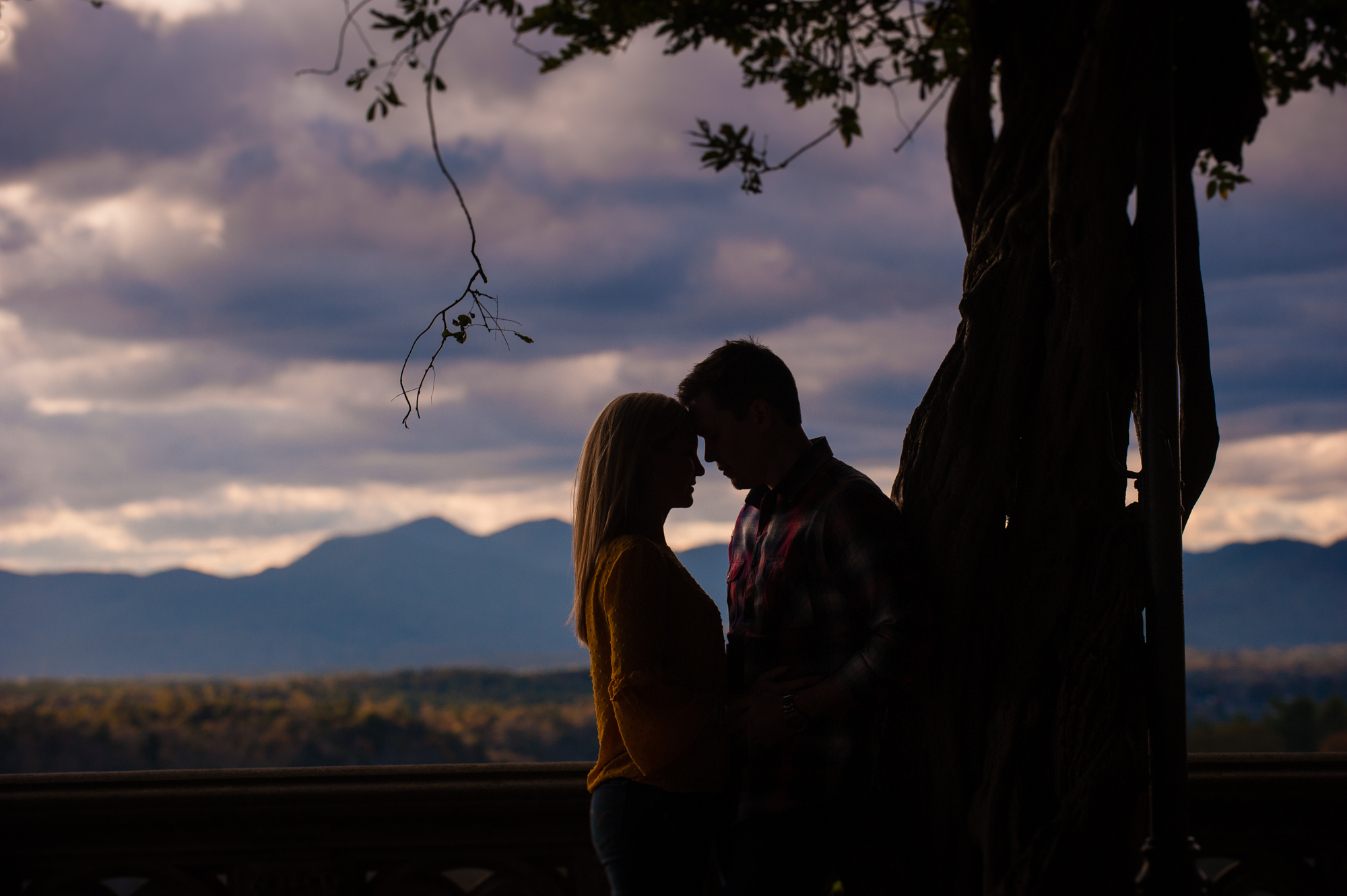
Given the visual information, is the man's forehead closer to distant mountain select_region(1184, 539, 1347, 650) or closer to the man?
the man

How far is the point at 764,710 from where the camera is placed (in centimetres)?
220

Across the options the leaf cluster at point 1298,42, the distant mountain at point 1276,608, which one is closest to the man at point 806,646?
the leaf cluster at point 1298,42

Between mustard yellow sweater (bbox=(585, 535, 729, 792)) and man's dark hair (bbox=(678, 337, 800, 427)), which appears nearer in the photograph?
mustard yellow sweater (bbox=(585, 535, 729, 792))

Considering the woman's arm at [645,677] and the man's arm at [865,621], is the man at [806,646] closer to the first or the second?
the man's arm at [865,621]

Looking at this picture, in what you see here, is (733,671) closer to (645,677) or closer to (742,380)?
(645,677)

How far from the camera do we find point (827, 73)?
389cm

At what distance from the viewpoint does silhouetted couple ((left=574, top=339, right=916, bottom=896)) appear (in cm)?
212

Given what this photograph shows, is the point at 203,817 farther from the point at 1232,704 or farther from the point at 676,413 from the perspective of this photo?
the point at 1232,704

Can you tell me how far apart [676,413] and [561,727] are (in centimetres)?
5995

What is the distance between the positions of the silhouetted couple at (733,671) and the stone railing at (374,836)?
25.0 inches

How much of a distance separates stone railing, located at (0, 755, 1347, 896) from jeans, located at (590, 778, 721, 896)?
25.4 inches

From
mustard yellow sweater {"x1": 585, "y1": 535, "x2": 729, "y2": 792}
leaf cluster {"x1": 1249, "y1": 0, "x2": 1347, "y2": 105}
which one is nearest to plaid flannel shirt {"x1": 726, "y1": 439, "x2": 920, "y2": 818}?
mustard yellow sweater {"x1": 585, "y1": 535, "x2": 729, "y2": 792}

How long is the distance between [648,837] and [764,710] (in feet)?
1.19

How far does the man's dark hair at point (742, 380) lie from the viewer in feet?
8.07
